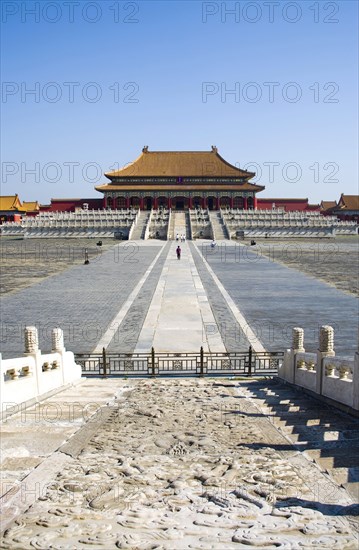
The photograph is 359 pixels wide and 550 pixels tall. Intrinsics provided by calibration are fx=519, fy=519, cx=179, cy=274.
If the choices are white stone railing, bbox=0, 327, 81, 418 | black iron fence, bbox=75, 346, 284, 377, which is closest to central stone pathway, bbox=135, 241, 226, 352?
black iron fence, bbox=75, 346, 284, 377

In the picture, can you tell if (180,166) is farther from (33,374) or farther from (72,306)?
(33,374)

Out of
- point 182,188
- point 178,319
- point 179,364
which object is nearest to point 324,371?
point 179,364

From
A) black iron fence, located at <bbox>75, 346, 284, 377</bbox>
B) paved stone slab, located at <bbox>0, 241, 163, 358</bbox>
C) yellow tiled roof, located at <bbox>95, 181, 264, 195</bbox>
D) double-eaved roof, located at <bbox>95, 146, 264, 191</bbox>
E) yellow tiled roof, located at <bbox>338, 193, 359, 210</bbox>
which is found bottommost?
black iron fence, located at <bbox>75, 346, 284, 377</bbox>

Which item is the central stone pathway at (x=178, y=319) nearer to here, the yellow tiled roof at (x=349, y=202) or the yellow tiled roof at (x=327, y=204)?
the yellow tiled roof at (x=349, y=202)

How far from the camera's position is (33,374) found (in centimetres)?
970

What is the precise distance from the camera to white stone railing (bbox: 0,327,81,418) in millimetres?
8805

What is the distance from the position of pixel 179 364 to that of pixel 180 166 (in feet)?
246

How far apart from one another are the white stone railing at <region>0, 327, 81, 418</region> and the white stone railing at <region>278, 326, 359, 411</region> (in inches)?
189

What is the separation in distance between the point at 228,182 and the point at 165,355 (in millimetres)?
71074

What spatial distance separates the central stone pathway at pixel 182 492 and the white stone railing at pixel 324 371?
4.79 feet

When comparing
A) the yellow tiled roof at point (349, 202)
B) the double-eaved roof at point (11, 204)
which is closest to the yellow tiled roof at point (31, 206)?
the double-eaved roof at point (11, 204)

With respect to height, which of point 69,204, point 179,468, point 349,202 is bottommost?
point 179,468

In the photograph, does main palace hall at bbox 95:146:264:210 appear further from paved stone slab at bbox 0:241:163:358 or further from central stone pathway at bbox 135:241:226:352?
central stone pathway at bbox 135:241:226:352

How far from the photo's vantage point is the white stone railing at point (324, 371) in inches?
318
